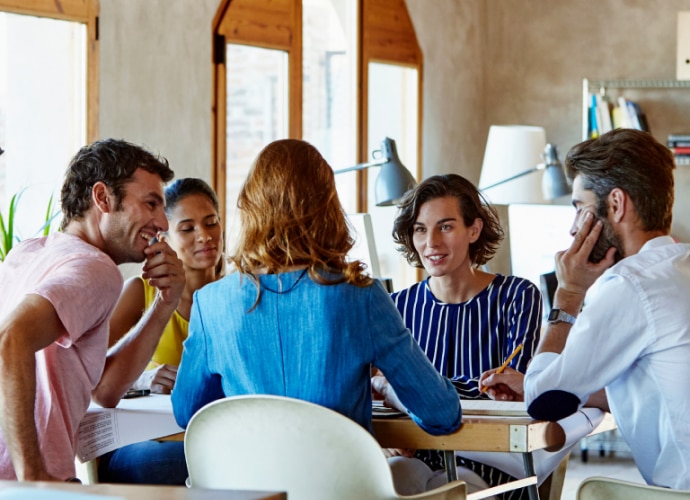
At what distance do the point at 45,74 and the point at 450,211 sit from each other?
183cm

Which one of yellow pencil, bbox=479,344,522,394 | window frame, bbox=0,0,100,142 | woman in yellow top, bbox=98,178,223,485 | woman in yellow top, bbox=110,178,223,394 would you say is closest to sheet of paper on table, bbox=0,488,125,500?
woman in yellow top, bbox=98,178,223,485

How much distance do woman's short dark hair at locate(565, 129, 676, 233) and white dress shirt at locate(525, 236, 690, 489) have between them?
0.12 meters

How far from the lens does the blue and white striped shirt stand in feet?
9.48

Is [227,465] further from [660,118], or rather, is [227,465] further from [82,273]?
[660,118]

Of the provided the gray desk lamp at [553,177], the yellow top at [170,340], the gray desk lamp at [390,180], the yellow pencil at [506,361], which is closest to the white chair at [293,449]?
the yellow pencil at [506,361]

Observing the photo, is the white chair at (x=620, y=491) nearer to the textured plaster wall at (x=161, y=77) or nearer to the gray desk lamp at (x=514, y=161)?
the textured plaster wall at (x=161, y=77)

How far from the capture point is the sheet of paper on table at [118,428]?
7.43 ft

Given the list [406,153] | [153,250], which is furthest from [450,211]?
[406,153]

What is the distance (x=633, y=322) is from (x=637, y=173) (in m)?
0.32

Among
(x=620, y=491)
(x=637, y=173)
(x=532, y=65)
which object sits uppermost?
(x=532, y=65)

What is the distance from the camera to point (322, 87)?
5.59 m

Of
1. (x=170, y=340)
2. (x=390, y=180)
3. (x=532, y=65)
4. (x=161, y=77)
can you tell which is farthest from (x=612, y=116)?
(x=170, y=340)

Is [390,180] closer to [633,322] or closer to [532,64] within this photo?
[633,322]

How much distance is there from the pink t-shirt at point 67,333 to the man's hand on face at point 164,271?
33 cm
